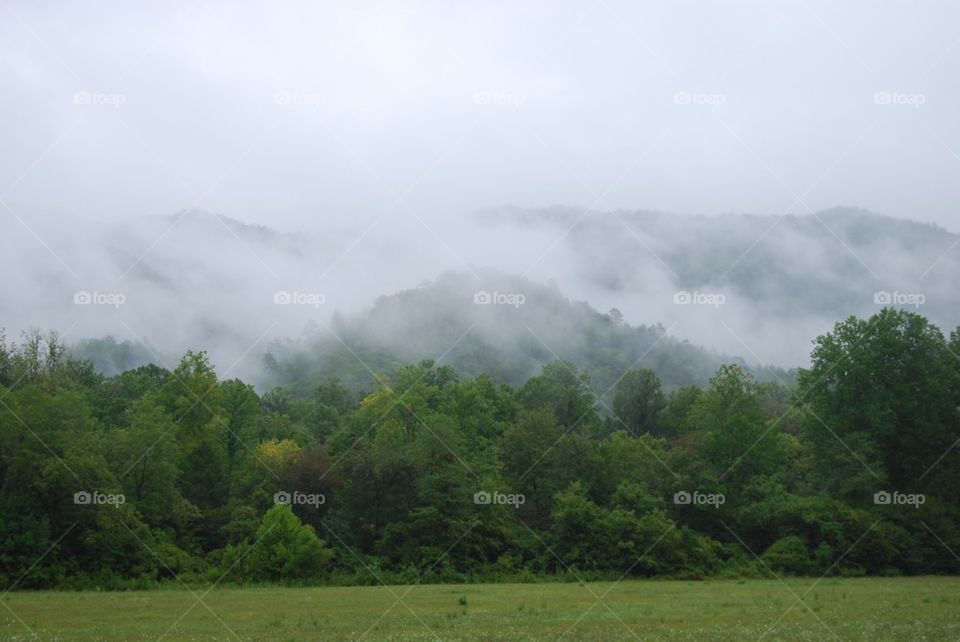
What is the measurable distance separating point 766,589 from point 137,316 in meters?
126

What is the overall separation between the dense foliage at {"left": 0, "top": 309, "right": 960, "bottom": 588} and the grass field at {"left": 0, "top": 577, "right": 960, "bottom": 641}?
8173mm

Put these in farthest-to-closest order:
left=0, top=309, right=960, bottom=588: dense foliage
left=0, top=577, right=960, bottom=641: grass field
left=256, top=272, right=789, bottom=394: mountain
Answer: left=256, top=272, right=789, bottom=394: mountain, left=0, top=309, right=960, bottom=588: dense foliage, left=0, top=577, right=960, bottom=641: grass field

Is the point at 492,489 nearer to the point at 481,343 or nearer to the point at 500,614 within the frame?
the point at 500,614

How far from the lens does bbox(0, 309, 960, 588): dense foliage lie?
1961 inches

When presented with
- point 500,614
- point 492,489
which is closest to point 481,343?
point 492,489

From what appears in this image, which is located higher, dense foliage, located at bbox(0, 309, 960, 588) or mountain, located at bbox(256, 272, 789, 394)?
mountain, located at bbox(256, 272, 789, 394)

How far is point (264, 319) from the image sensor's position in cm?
15325

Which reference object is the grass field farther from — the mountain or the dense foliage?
the mountain

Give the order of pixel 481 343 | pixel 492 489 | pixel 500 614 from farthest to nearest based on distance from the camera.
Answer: pixel 481 343 < pixel 492 489 < pixel 500 614

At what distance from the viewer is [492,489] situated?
58.3m

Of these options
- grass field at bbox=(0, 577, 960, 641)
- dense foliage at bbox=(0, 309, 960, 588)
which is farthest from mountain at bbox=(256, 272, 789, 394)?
grass field at bbox=(0, 577, 960, 641)

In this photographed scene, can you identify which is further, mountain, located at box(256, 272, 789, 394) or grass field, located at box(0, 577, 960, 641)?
mountain, located at box(256, 272, 789, 394)

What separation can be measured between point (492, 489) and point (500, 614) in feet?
96.7

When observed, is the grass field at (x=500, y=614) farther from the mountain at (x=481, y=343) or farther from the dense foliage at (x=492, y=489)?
the mountain at (x=481, y=343)
